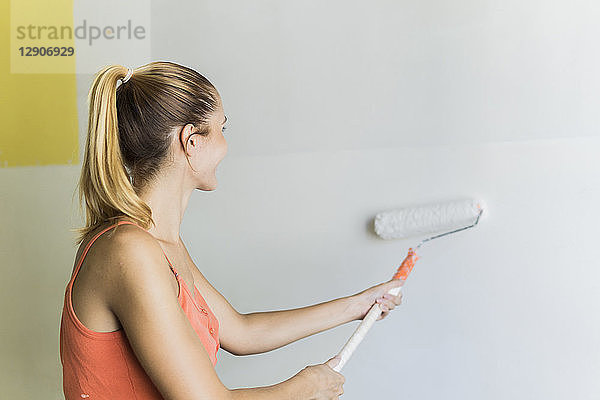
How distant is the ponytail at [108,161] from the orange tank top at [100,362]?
41mm

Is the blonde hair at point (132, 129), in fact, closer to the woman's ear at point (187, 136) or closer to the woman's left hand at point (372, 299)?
the woman's ear at point (187, 136)

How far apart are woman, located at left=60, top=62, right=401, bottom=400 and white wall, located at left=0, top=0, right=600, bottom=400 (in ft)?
1.81

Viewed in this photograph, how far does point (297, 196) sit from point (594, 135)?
702mm

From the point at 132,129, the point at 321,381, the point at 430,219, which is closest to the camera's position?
the point at 132,129

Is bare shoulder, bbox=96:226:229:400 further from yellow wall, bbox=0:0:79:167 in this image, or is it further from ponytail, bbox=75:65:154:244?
yellow wall, bbox=0:0:79:167

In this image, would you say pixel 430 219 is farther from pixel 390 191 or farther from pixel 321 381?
pixel 321 381

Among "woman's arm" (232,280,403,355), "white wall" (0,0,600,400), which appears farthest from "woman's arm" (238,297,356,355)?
"white wall" (0,0,600,400)

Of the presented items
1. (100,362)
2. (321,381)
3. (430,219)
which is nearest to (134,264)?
(100,362)

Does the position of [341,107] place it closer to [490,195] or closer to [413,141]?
[413,141]

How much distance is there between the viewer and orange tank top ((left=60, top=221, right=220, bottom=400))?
97 centimetres

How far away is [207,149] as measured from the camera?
1092 millimetres

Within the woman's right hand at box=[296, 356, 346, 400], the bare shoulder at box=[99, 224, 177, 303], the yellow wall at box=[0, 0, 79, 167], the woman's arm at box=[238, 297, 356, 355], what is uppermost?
the yellow wall at box=[0, 0, 79, 167]

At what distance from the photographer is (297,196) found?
1696mm

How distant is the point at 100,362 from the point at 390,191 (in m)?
0.88
